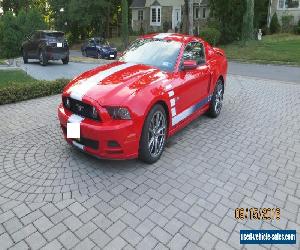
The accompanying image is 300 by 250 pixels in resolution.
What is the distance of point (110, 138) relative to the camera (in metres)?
3.86

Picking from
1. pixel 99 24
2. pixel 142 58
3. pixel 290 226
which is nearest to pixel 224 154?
pixel 290 226

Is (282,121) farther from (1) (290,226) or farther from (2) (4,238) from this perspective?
(2) (4,238)

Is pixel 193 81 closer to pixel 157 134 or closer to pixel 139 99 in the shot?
pixel 157 134

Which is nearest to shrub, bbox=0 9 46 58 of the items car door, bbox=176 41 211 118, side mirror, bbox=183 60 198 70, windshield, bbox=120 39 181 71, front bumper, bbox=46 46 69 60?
front bumper, bbox=46 46 69 60

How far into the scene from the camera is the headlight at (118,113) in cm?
389

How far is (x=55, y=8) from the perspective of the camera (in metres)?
42.2

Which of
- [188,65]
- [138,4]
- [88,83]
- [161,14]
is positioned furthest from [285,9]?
[88,83]

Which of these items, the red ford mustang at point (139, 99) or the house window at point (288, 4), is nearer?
the red ford mustang at point (139, 99)

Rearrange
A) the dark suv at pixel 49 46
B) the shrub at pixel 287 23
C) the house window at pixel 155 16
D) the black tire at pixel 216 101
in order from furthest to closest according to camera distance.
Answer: the house window at pixel 155 16, the shrub at pixel 287 23, the dark suv at pixel 49 46, the black tire at pixel 216 101

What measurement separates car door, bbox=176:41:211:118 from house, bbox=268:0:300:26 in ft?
91.1

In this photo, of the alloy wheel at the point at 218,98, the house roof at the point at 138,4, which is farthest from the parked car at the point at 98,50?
the house roof at the point at 138,4

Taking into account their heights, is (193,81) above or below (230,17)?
below

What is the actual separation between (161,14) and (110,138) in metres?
40.4

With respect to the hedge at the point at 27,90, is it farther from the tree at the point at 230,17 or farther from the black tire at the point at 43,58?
the tree at the point at 230,17
